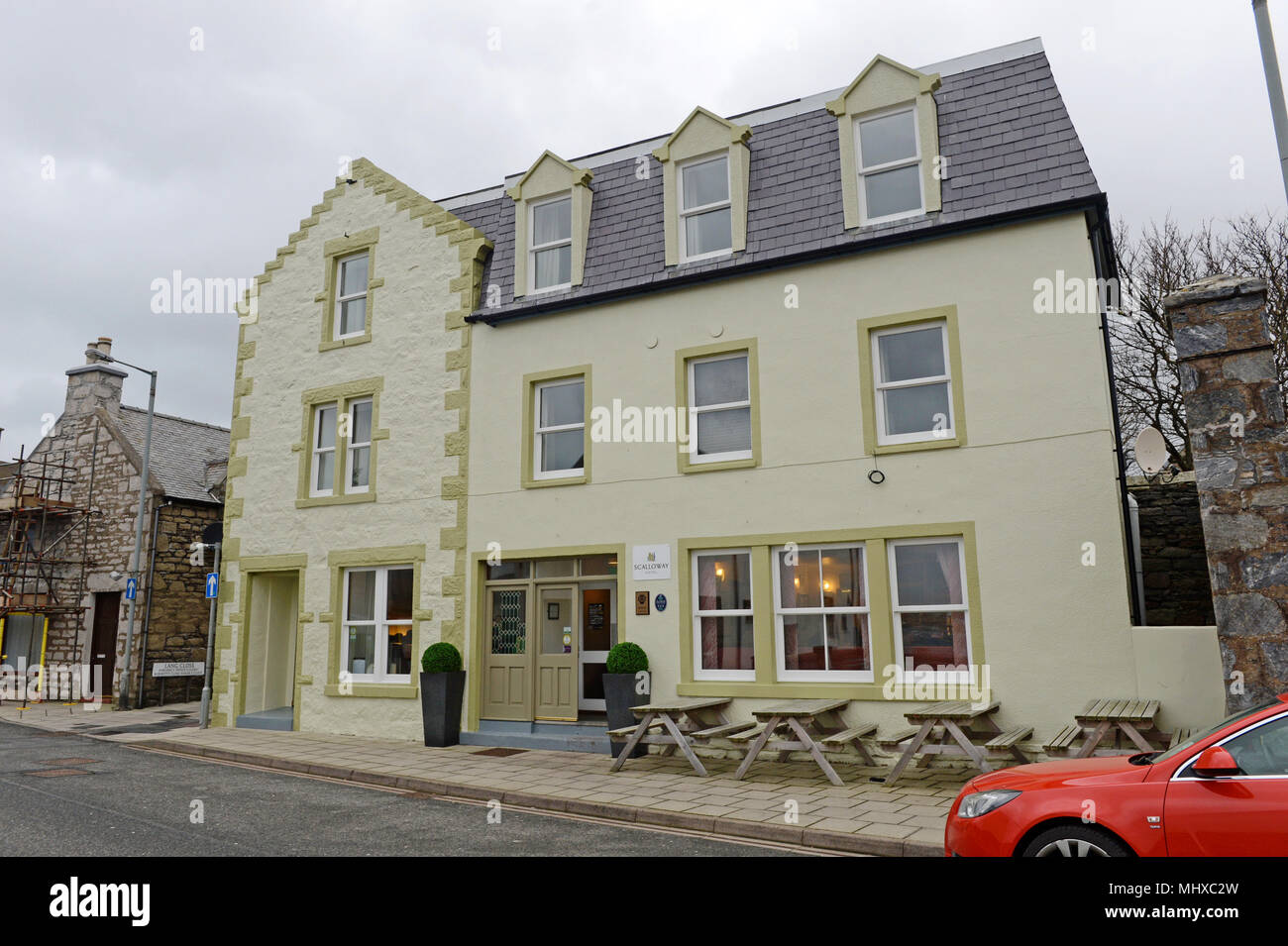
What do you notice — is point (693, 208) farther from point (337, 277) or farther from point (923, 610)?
point (337, 277)

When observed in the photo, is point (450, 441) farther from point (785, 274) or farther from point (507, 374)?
point (785, 274)

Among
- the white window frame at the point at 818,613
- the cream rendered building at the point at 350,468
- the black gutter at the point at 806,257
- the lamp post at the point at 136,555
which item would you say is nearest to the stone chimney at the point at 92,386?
the lamp post at the point at 136,555

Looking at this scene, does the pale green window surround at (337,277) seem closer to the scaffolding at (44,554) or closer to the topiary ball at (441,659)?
the topiary ball at (441,659)

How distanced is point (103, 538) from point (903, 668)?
20.3 meters

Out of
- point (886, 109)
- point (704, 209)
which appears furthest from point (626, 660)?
point (886, 109)

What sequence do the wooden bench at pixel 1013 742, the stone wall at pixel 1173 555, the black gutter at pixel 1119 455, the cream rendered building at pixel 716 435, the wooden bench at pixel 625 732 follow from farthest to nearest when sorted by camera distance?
the stone wall at pixel 1173 555
the wooden bench at pixel 625 732
the black gutter at pixel 1119 455
the cream rendered building at pixel 716 435
the wooden bench at pixel 1013 742

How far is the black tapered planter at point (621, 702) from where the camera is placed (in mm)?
12531

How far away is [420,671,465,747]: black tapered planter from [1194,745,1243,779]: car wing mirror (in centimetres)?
1121

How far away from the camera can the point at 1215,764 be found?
4.90 metres

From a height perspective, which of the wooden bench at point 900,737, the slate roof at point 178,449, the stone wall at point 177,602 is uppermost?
the slate roof at point 178,449

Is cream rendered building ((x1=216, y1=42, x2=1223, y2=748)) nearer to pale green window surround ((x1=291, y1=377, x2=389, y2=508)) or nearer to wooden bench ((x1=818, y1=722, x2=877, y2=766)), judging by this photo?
pale green window surround ((x1=291, y1=377, x2=389, y2=508))

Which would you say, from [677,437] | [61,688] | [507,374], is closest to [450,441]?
[507,374]

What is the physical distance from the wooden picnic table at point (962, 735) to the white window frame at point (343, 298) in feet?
39.3

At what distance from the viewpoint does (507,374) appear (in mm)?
15141
